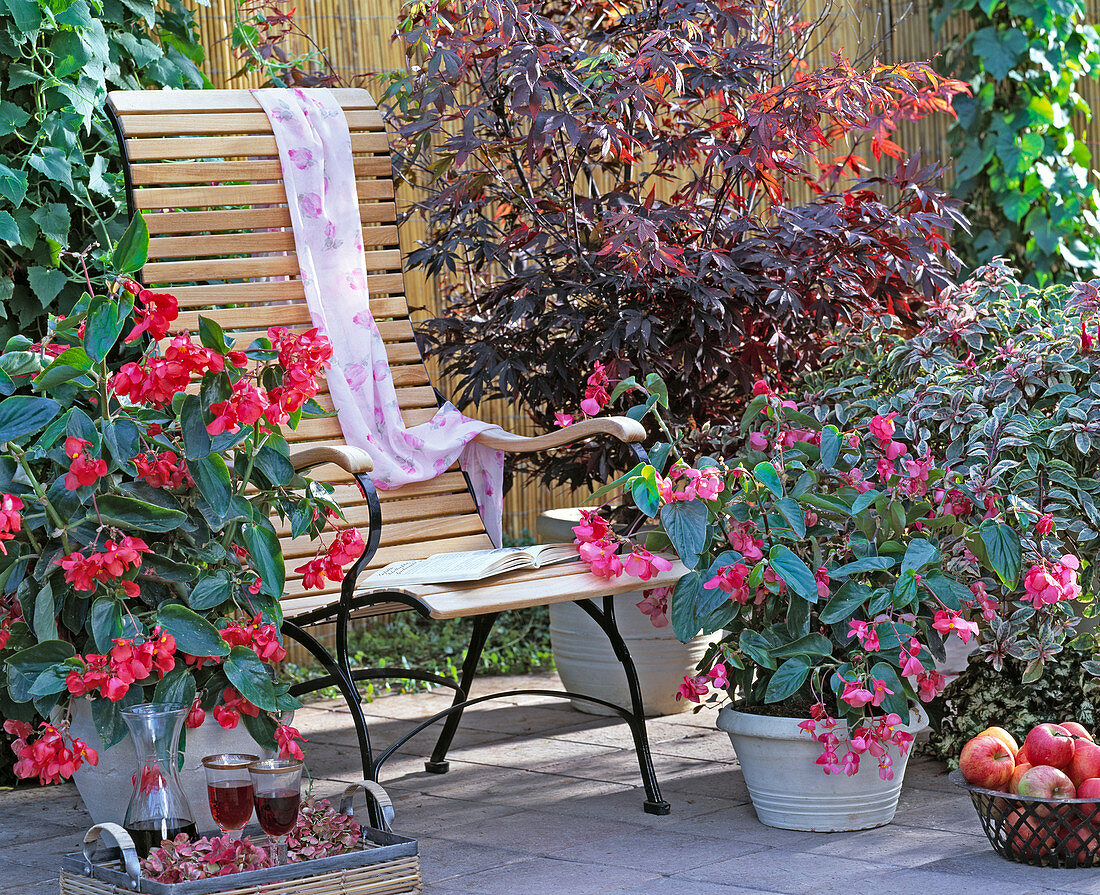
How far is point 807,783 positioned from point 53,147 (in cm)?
201

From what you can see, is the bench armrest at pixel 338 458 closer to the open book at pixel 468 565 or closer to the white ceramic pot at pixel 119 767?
the open book at pixel 468 565

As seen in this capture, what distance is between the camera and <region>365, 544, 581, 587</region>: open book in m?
2.32

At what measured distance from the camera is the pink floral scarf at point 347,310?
9.61 feet

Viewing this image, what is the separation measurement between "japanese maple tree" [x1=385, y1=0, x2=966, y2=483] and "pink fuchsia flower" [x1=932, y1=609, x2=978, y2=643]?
0.87 m

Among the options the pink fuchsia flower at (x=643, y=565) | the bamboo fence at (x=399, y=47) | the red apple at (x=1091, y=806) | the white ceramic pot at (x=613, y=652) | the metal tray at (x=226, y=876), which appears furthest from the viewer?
the bamboo fence at (x=399, y=47)

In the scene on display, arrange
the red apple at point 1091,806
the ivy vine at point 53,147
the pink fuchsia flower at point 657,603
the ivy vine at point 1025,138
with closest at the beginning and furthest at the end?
the red apple at point 1091,806 < the pink fuchsia flower at point 657,603 < the ivy vine at point 53,147 < the ivy vine at point 1025,138

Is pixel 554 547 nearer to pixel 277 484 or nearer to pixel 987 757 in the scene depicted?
pixel 277 484

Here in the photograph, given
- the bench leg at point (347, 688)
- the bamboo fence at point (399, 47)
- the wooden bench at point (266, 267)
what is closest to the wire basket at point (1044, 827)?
the wooden bench at point (266, 267)

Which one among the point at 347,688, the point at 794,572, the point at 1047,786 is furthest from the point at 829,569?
the point at 347,688

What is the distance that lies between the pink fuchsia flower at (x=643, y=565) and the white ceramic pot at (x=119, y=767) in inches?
26.9

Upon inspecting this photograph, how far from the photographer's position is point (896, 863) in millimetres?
2131

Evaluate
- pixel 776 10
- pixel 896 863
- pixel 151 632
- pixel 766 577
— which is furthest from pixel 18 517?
pixel 776 10

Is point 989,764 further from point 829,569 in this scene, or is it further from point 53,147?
point 53,147

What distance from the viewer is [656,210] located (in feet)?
9.55
